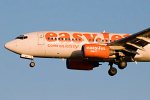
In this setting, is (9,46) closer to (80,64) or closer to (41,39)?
(41,39)

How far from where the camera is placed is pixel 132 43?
52.5m

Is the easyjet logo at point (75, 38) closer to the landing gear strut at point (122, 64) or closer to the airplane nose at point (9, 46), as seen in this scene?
the landing gear strut at point (122, 64)

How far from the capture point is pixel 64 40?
5288cm

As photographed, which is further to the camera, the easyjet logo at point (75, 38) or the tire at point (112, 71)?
the tire at point (112, 71)

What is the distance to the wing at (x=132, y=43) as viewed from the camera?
166 ft

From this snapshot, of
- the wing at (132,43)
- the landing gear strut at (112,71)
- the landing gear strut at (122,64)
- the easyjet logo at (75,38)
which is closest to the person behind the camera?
the wing at (132,43)

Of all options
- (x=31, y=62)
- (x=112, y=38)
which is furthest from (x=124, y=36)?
(x=31, y=62)

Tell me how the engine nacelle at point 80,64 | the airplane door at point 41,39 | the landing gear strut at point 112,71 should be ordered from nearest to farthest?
the airplane door at point 41,39 < the landing gear strut at point 112,71 < the engine nacelle at point 80,64

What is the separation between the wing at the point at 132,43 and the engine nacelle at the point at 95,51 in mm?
1261

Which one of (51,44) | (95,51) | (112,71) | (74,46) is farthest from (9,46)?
(112,71)

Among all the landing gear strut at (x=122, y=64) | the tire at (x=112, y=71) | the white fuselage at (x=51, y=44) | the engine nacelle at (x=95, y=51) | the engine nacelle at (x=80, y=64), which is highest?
the white fuselage at (x=51, y=44)

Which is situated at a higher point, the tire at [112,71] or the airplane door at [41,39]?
the airplane door at [41,39]

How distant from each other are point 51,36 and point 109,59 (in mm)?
6816

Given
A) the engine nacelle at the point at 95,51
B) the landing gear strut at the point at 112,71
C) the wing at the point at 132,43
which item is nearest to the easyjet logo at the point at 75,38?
the wing at the point at 132,43
